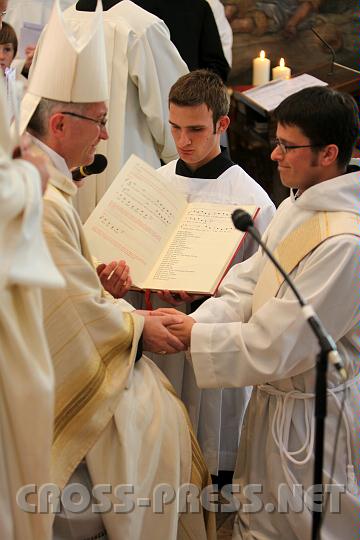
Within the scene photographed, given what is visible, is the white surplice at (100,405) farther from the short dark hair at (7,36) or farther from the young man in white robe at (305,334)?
the short dark hair at (7,36)

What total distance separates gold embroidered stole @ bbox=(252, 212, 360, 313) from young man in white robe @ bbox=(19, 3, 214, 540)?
38cm

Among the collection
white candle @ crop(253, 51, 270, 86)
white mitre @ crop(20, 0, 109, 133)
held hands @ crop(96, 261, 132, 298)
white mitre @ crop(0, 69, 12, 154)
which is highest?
white mitre @ crop(0, 69, 12, 154)

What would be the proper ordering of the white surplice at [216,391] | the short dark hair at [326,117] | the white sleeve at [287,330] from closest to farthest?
the white sleeve at [287,330] → the short dark hair at [326,117] → the white surplice at [216,391]

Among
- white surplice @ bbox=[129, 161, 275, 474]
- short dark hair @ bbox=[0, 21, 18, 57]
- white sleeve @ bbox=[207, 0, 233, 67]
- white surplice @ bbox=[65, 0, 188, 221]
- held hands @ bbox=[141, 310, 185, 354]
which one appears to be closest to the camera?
held hands @ bbox=[141, 310, 185, 354]

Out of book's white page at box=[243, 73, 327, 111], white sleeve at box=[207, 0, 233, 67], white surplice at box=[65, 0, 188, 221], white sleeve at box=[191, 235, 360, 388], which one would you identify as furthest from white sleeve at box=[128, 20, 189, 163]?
white sleeve at box=[207, 0, 233, 67]

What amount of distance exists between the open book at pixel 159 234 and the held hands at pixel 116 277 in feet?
0.24

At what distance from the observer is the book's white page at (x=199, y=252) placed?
3254 millimetres

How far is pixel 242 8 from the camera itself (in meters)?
8.73

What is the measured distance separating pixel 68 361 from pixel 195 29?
335 cm

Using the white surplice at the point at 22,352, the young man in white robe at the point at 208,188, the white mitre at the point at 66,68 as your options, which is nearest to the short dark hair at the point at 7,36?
the young man in white robe at the point at 208,188

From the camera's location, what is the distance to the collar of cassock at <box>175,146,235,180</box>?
12.5ft

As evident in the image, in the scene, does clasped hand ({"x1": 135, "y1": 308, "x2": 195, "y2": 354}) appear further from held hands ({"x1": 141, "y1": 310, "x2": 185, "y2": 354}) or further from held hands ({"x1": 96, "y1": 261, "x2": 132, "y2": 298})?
held hands ({"x1": 96, "y1": 261, "x2": 132, "y2": 298})

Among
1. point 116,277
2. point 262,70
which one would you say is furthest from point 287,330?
point 262,70

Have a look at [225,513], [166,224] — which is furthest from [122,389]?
[225,513]
